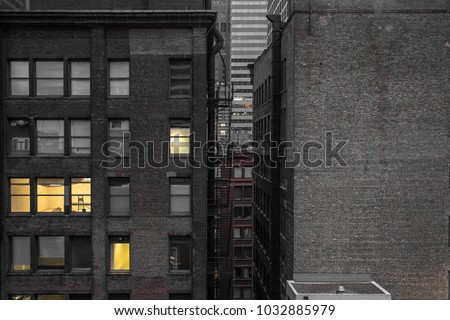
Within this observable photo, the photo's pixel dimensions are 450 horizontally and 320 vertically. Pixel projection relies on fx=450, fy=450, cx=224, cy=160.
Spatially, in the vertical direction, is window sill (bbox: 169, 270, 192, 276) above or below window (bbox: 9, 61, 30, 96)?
below

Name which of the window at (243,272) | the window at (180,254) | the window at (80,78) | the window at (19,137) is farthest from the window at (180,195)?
the window at (243,272)

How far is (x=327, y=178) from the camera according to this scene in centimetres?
2361

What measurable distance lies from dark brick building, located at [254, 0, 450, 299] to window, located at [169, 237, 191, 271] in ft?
19.0

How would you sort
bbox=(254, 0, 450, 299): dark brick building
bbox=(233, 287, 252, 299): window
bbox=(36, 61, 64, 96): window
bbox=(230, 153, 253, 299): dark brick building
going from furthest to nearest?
1. bbox=(233, 287, 252, 299): window
2. bbox=(230, 153, 253, 299): dark brick building
3. bbox=(254, 0, 450, 299): dark brick building
4. bbox=(36, 61, 64, 96): window

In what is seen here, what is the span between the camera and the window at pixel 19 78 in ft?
70.9

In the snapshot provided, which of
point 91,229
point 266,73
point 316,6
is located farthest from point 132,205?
point 266,73

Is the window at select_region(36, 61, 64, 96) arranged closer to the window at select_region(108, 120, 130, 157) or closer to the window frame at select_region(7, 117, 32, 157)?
the window frame at select_region(7, 117, 32, 157)

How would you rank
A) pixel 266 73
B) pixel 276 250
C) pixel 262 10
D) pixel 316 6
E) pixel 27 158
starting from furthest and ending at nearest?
pixel 262 10, pixel 266 73, pixel 276 250, pixel 316 6, pixel 27 158

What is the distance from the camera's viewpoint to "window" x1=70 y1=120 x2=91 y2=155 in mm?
21688

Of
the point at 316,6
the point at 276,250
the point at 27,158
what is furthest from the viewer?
the point at 276,250

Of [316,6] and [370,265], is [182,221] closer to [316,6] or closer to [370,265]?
[370,265]

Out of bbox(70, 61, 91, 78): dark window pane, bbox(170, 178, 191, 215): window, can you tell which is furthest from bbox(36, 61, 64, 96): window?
bbox(170, 178, 191, 215): window

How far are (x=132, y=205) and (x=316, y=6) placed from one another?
13.8 meters

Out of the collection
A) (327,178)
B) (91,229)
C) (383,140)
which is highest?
(383,140)
